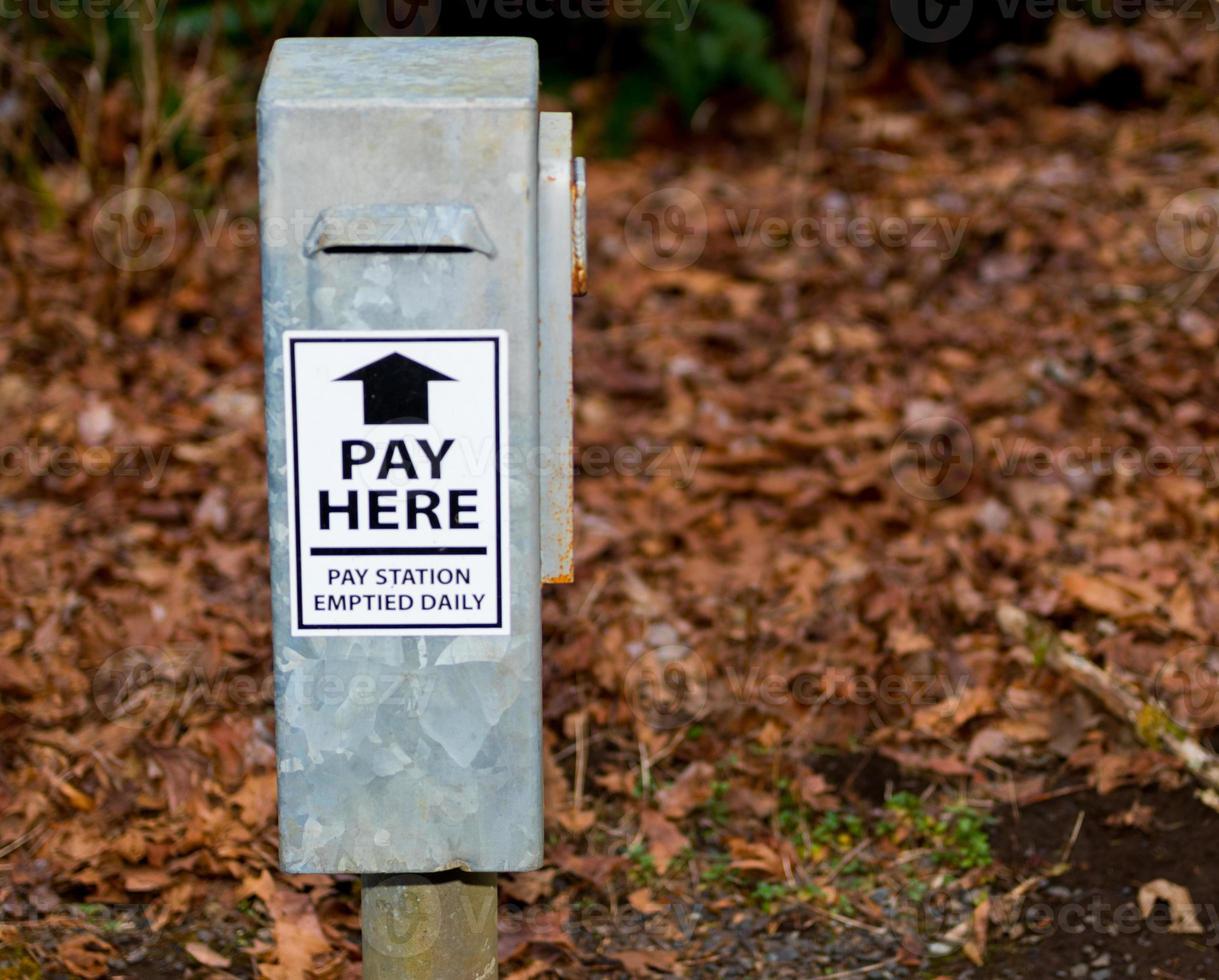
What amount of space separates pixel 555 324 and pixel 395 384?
0.82 ft

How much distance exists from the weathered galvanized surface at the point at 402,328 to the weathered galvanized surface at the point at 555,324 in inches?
2.6

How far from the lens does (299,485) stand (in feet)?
6.56

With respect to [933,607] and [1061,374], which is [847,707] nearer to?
[933,607]

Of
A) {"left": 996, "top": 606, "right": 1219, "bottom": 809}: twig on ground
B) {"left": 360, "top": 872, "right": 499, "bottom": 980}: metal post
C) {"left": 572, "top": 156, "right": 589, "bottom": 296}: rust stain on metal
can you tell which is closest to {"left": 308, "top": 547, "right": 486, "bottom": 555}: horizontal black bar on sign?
{"left": 572, "top": 156, "right": 589, "bottom": 296}: rust stain on metal

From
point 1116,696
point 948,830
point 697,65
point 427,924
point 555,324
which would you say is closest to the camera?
point 555,324

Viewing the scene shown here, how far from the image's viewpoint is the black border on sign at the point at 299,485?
1.96 metres

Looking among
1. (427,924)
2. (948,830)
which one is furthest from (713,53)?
(427,924)

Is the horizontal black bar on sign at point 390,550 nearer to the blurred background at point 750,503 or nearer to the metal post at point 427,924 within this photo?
the metal post at point 427,924

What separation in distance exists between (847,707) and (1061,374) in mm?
2089

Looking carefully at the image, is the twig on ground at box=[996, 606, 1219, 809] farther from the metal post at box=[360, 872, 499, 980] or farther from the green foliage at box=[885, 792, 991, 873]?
the metal post at box=[360, 872, 499, 980]

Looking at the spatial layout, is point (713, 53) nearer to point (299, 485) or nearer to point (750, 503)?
point (750, 503)

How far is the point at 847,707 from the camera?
11.9 ft

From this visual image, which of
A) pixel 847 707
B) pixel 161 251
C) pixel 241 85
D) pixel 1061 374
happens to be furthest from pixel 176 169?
pixel 847 707

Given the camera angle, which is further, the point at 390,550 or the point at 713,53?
the point at 713,53
